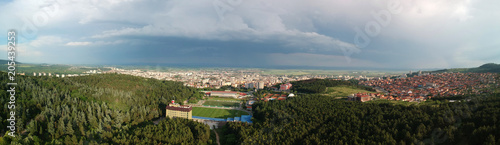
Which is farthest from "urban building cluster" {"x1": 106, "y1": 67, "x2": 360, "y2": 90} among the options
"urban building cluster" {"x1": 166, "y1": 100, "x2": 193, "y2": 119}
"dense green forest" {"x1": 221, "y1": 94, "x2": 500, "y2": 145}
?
"dense green forest" {"x1": 221, "y1": 94, "x2": 500, "y2": 145}

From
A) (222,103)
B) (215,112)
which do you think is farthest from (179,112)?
(222,103)

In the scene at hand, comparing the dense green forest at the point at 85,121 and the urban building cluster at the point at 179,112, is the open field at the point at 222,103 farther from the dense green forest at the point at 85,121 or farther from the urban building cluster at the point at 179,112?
the urban building cluster at the point at 179,112

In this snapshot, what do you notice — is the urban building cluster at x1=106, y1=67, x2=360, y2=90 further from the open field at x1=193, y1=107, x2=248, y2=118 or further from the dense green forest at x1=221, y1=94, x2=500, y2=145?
the dense green forest at x1=221, y1=94, x2=500, y2=145

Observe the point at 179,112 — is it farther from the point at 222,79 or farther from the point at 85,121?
the point at 222,79

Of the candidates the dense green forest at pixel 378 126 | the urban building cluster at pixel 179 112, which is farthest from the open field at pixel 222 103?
the dense green forest at pixel 378 126

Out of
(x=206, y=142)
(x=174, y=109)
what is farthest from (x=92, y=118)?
(x=206, y=142)

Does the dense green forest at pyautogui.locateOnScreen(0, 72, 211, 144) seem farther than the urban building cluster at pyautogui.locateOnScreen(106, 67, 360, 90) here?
No
